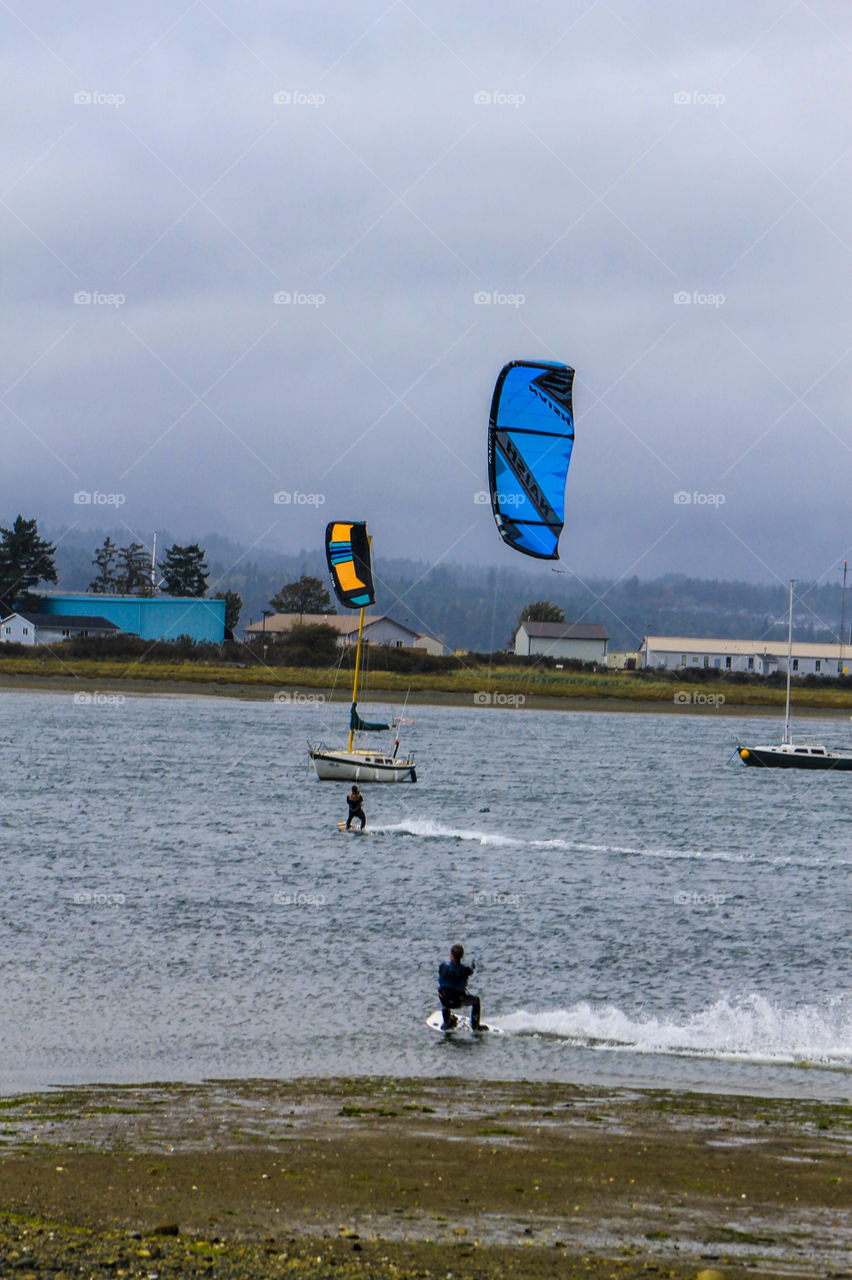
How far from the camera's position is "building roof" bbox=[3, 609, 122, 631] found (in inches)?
4129

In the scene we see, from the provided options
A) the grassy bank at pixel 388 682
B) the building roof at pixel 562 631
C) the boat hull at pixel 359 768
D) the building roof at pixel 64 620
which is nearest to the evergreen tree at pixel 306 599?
the building roof at pixel 562 631

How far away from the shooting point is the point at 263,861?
96.4 ft

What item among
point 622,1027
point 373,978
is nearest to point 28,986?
point 373,978

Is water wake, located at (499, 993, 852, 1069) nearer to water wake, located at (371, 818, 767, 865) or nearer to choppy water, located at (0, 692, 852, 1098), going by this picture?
choppy water, located at (0, 692, 852, 1098)

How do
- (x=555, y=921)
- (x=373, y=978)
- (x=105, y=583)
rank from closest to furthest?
(x=373, y=978) < (x=555, y=921) < (x=105, y=583)

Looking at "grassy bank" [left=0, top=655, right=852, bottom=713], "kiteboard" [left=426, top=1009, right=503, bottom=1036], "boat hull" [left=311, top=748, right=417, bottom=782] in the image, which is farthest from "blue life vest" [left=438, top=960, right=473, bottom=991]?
"grassy bank" [left=0, top=655, right=852, bottom=713]

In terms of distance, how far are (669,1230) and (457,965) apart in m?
7.09

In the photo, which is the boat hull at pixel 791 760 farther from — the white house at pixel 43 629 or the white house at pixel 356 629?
the white house at pixel 43 629

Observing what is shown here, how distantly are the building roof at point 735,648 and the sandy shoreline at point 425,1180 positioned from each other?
121m

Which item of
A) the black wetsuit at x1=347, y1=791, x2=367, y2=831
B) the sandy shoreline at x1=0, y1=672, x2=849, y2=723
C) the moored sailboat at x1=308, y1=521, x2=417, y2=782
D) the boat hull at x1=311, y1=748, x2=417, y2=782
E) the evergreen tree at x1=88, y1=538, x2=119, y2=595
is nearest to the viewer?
the black wetsuit at x1=347, y1=791, x2=367, y2=831

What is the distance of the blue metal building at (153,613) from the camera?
10962 centimetres

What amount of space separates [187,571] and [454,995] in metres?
112

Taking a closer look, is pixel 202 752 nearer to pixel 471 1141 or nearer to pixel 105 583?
pixel 471 1141

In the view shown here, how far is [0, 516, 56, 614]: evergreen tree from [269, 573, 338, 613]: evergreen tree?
104ft
